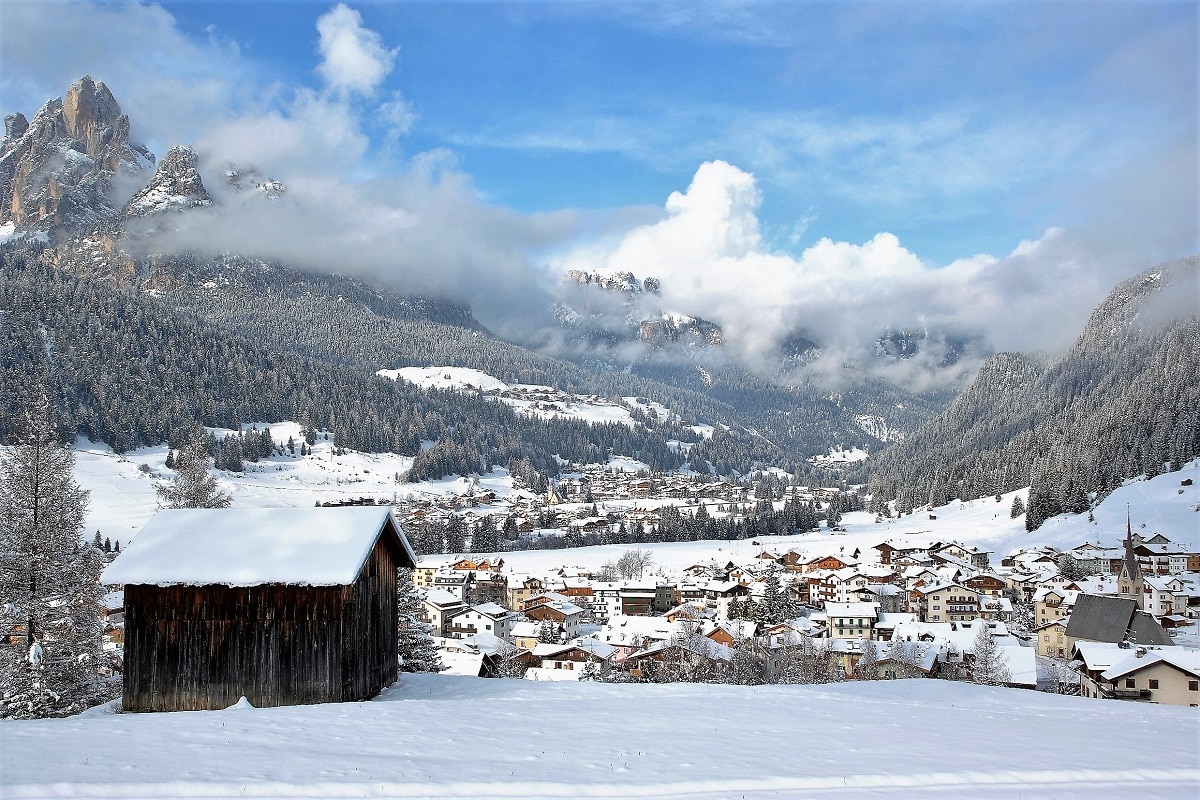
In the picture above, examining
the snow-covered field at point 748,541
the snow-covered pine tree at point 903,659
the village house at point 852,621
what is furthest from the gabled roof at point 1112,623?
the snow-covered field at point 748,541

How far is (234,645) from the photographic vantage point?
656 inches

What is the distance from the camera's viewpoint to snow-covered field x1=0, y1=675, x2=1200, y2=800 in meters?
9.31

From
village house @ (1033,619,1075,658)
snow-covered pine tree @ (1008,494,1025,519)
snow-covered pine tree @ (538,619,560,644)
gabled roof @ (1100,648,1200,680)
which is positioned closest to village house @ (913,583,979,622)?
village house @ (1033,619,1075,658)

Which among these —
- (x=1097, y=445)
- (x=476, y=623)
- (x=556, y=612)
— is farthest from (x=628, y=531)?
(x=1097, y=445)

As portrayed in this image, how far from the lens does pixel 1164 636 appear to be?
178 feet

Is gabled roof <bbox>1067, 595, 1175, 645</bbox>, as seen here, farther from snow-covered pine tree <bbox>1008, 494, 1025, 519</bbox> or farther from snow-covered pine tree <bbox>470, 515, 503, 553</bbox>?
snow-covered pine tree <bbox>470, 515, 503, 553</bbox>

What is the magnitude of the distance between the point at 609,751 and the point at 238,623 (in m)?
9.47

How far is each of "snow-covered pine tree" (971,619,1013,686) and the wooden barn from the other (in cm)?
3609

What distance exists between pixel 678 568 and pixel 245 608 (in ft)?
307

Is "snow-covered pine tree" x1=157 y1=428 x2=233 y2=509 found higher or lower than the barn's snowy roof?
higher

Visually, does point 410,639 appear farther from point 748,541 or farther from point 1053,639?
point 748,541

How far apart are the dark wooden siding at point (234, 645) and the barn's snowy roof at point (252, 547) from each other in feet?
1.62

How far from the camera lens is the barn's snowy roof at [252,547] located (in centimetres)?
1631

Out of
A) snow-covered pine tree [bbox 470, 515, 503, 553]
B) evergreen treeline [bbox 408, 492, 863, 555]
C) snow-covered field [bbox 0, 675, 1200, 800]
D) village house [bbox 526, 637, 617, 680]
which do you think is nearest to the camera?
snow-covered field [bbox 0, 675, 1200, 800]
